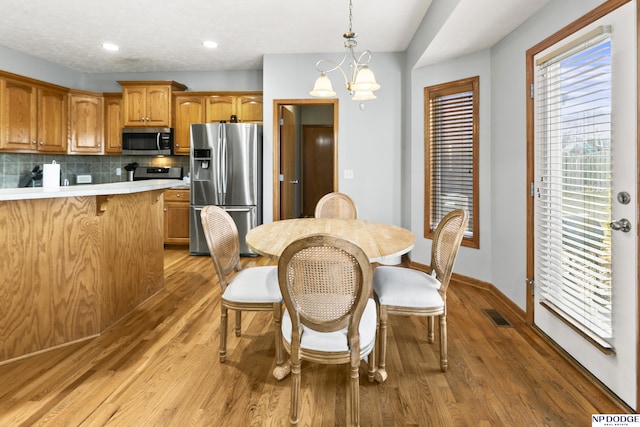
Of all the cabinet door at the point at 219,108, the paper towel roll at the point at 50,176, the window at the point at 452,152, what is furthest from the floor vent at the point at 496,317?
the cabinet door at the point at 219,108

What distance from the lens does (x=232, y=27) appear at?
395 centimetres

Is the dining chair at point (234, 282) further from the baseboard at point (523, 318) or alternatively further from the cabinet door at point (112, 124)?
the cabinet door at point (112, 124)

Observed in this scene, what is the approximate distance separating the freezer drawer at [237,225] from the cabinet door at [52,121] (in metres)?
2.09

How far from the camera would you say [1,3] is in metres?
3.45

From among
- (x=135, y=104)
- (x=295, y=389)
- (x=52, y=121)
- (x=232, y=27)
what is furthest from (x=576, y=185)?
(x=52, y=121)

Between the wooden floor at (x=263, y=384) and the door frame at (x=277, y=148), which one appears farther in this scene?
the door frame at (x=277, y=148)

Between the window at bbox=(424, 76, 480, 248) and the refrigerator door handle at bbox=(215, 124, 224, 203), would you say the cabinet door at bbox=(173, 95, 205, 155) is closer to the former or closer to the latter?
the refrigerator door handle at bbox=(215, 124, 224, 203)

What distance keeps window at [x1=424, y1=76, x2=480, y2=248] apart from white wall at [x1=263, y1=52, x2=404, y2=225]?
589 millimetres

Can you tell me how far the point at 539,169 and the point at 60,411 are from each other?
3155 millimetres

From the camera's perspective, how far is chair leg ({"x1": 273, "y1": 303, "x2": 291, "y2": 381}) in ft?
6.77

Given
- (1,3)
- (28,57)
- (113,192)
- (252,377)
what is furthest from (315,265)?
(28,57)

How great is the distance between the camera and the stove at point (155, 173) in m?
5.61

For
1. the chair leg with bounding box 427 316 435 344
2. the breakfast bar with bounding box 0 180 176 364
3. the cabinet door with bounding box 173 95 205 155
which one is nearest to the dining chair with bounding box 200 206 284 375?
the breakfast bar with bounding box 0 180 176 364

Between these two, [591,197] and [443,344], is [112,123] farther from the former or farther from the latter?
[591,197]
